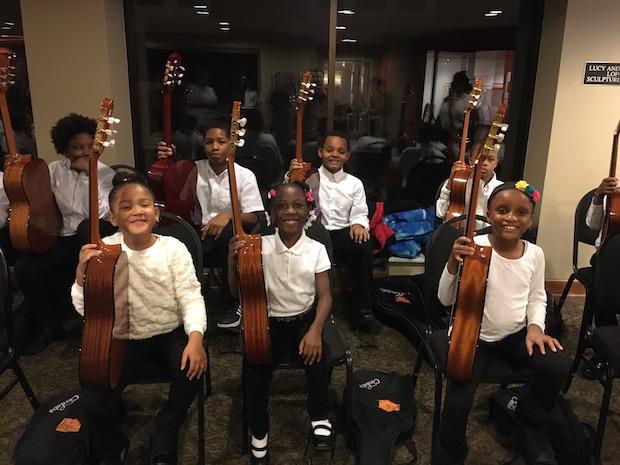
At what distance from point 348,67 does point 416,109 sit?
557mm

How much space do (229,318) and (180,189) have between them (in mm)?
735

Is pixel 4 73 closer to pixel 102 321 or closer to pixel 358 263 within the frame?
pixel 102 321

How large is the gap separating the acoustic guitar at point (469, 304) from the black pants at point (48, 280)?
1.97m

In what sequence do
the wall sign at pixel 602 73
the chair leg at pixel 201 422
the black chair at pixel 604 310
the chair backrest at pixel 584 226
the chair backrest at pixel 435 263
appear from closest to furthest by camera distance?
the chair leg at pixel 201 422
the black chair at pixel 604 310
the chair backrest at pixel 435 263
the chair backrest at pixel 584 226
the wall sign at pixel 602 73

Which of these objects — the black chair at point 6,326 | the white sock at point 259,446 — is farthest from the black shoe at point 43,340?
the white sock at point 259,446

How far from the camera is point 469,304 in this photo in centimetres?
160

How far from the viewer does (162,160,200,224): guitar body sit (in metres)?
2.75

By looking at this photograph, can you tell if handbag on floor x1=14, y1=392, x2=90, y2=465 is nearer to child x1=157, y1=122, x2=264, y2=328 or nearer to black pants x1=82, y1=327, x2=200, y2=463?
Result: black pants x1=82, y1=327, x2=200, y2=463

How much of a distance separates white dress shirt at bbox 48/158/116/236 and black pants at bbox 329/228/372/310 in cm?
124

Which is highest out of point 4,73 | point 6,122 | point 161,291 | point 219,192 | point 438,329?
point 4,73

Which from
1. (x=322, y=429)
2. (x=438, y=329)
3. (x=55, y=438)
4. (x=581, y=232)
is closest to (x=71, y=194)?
(x=55, y=438)

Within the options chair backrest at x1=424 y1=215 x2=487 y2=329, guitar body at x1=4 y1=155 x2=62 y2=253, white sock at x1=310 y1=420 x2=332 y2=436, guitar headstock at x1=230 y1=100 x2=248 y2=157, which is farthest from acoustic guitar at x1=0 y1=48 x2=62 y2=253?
chair backrest at x1=424 y1=215 x2=487 y2=329

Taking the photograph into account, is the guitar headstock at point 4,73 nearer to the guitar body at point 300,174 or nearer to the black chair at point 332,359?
the guitar body at point 300,174

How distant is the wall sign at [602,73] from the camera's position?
118 inches
